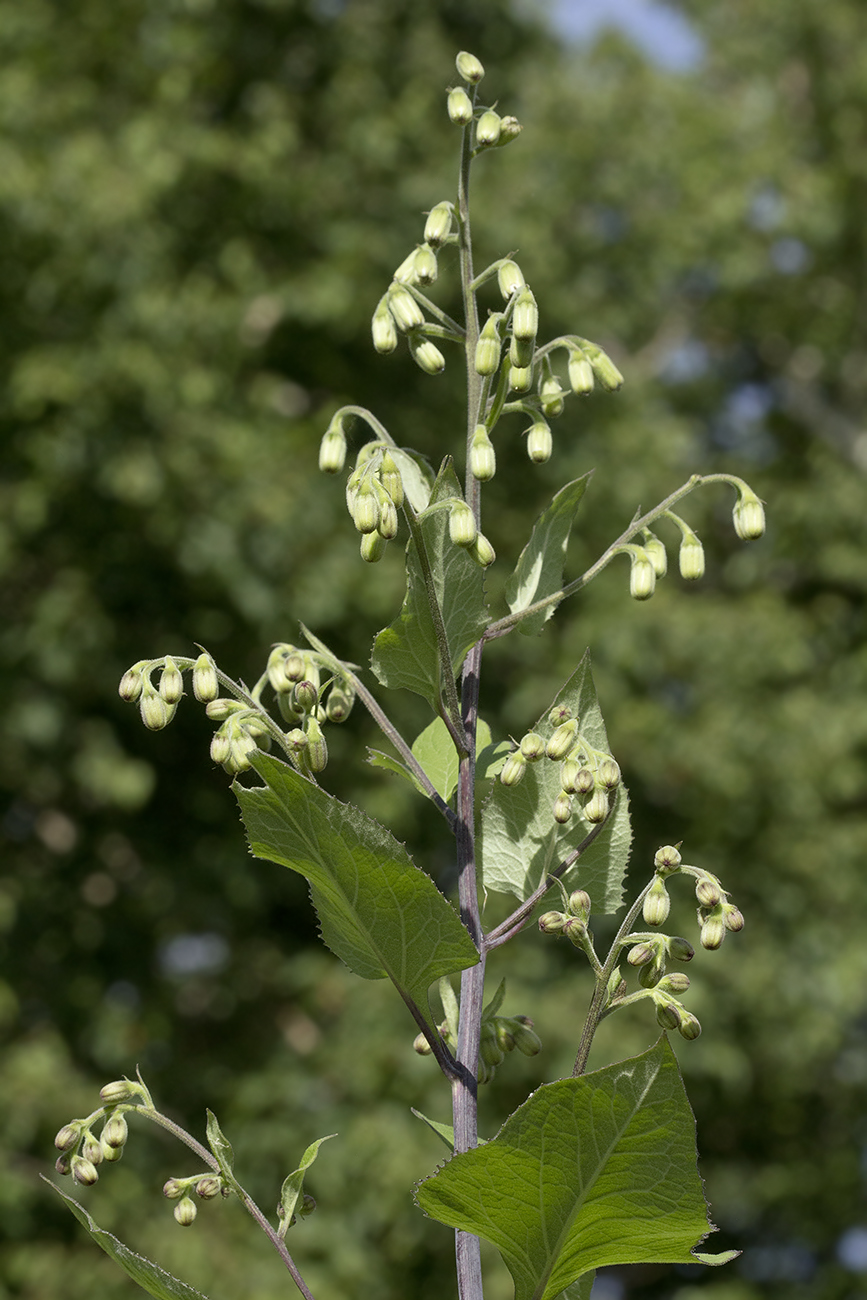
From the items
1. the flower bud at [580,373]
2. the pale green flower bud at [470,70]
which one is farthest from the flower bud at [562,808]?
the pale green flower bud at [470,70]

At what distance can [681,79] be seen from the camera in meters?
10.1

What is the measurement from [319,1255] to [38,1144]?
4.03 feet

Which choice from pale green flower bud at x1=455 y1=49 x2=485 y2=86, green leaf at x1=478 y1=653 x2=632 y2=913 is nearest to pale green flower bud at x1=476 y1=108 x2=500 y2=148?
pale green flower bud at x1=455 y1=49 x2=485 y2=86

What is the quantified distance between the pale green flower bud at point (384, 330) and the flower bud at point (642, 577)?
0.26m

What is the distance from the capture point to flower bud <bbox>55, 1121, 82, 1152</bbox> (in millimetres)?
947

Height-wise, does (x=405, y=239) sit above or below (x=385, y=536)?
above

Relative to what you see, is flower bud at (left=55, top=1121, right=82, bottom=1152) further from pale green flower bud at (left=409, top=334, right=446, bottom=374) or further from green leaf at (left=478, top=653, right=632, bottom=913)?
pale green flower bud at (left=409, top=334, right=446, bottom=374)

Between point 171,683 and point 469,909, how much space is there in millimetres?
A: 267

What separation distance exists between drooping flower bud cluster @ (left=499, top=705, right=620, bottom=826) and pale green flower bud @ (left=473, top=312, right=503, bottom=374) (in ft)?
0.82

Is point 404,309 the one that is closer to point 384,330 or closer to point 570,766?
point 384,330

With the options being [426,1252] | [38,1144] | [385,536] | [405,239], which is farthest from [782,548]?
[385,536]

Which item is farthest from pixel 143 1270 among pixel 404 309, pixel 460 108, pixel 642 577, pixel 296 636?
pixel 296 636

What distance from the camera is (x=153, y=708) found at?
969 millimetres

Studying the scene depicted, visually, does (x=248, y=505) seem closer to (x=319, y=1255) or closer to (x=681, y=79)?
(x=319, y=1255)
